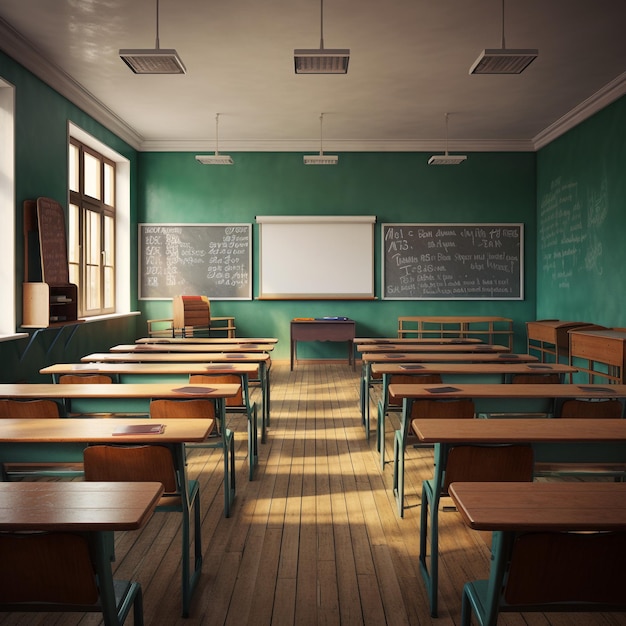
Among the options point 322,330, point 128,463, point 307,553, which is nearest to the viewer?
point 128,463

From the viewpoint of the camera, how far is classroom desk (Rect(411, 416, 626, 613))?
1.94 meters

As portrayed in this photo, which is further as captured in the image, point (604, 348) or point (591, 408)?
point (604, 348)

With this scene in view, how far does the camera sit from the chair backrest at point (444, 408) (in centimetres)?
264

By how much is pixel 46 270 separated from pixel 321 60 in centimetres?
312

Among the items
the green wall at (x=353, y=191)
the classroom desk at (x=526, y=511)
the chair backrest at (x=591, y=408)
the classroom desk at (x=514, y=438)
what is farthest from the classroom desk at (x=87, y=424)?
the green wall at (x=353, y=191)

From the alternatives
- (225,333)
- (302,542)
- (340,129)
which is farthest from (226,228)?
(302,542)

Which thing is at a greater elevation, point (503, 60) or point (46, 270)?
point (503, 60)

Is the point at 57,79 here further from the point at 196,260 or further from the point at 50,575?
the point at 50,575

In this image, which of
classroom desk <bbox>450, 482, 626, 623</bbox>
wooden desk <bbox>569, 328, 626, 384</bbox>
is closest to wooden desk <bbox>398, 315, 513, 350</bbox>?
wooden desk <bbox>569, 328, 626, 384</bbox>

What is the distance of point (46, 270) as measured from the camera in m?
5.32

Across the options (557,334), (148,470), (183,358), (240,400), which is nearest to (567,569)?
(148,470)

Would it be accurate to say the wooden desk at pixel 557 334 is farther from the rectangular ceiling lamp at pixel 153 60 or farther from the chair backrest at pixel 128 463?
the chair backrest at pixel 128 463

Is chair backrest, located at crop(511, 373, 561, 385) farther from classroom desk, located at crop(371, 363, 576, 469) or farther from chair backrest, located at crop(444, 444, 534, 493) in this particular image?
chair backrest, located at crop(444, 444, 534, 493)

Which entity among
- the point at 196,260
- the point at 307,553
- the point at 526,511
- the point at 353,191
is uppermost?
the point at 353,191
